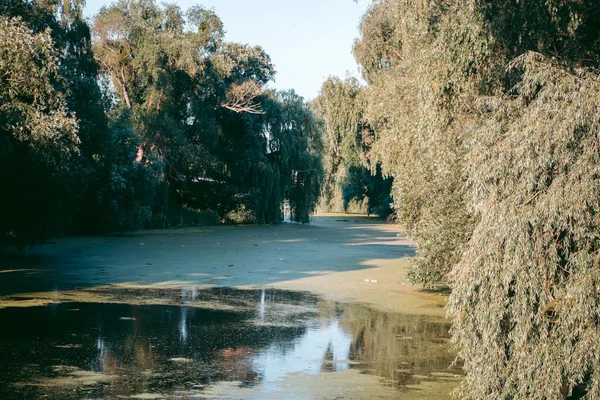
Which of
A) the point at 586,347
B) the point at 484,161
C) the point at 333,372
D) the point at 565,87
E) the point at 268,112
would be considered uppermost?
the point at 268,112

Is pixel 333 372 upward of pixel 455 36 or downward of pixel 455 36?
downward

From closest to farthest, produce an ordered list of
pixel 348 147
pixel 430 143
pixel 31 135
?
pixel 430 143 < pixel 31 135 < pixel 348 147

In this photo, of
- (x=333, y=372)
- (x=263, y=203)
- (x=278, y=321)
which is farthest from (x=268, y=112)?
(x=333, y=372)

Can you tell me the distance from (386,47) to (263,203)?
1817 centimetres

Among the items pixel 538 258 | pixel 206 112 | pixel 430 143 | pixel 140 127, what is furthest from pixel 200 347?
pixel 206 112

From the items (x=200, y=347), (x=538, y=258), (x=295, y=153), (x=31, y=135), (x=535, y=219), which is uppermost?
(x=295, y=153)

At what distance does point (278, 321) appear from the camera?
15.8m

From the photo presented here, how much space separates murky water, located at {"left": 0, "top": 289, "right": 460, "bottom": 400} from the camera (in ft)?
34.5

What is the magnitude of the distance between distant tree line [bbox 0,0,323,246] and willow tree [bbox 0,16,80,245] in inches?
1.5

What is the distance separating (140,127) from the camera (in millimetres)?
42969

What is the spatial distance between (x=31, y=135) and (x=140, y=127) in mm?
21357

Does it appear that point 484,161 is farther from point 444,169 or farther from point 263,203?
point 263,203

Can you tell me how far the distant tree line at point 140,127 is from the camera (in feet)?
73.3

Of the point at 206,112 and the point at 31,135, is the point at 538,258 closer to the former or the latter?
the point at 31,135
